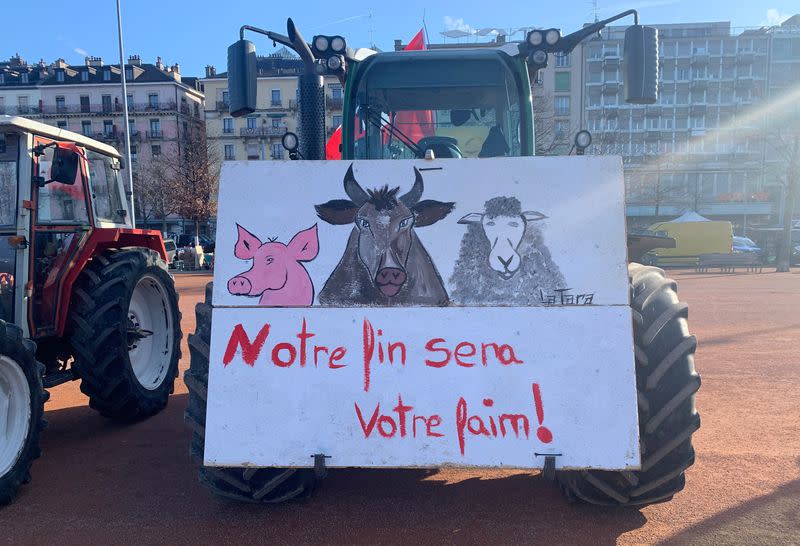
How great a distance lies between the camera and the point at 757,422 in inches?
185

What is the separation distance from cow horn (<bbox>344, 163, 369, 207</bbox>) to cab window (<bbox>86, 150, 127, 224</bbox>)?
3181 millimetres

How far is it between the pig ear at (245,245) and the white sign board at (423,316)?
10 mm

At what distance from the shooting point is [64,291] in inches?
169

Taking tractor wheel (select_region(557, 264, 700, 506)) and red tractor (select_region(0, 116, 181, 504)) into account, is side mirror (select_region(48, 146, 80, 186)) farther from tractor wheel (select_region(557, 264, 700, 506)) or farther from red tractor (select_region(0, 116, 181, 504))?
tractor wheel (select_region(557, 264, 700, 506))

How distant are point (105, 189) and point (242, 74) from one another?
7.42 ft

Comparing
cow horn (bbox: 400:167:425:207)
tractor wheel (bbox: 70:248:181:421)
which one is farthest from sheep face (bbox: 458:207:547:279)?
tractor wheel (bbox: 70:248:181:421)

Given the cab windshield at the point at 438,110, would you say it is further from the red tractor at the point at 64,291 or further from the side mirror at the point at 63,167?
the red tractor at the point at 64,291

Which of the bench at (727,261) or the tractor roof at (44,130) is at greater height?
the tractor roof at (44,130)

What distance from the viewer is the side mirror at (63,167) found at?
400 cm

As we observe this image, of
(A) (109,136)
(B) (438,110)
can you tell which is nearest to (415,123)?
(B) (438,110)

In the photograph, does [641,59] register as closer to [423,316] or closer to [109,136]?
[423,316]

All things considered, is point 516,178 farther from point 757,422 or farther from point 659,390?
point 757,422

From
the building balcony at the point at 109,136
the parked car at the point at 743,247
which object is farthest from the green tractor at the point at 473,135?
the building balcony at the point at 109,136
